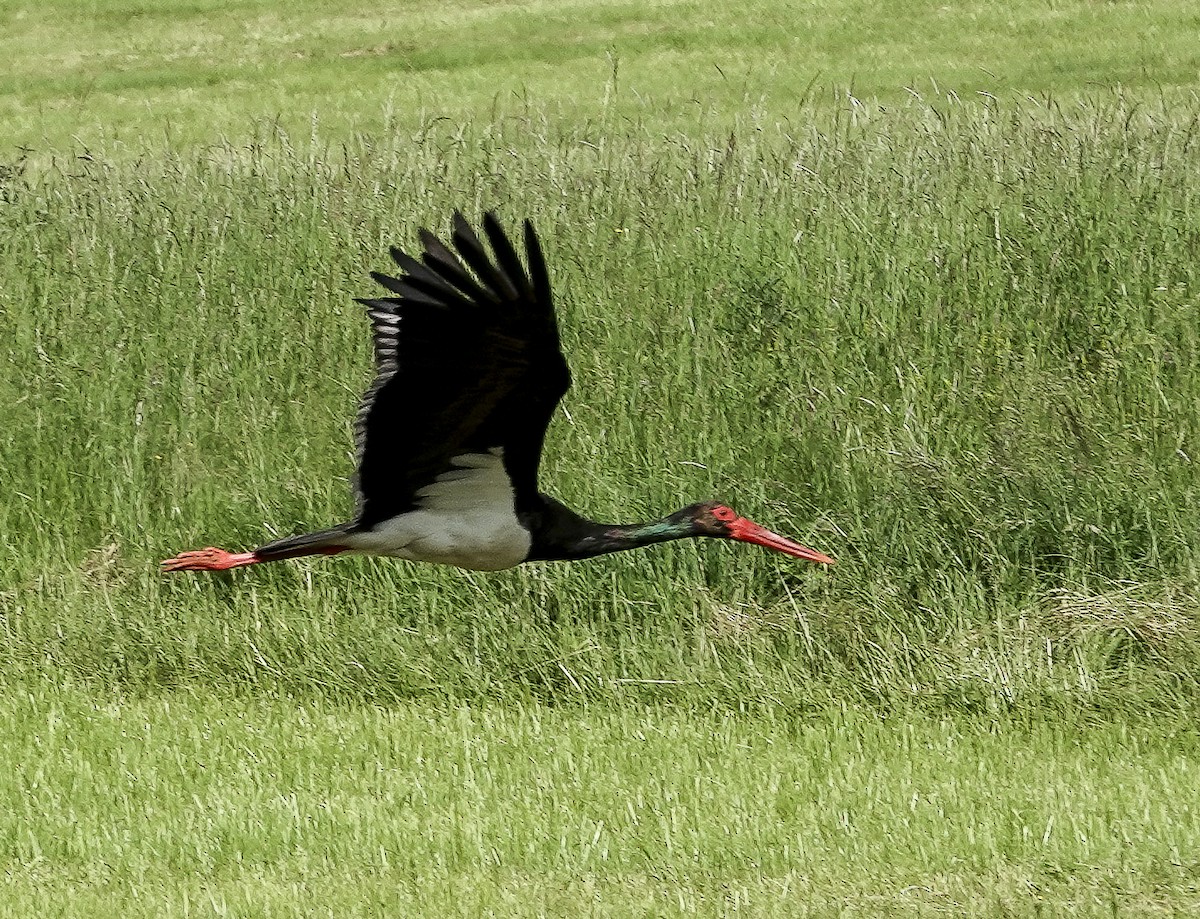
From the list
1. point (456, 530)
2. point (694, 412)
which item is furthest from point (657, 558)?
point (456, 530)

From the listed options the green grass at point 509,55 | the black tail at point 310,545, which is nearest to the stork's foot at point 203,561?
the black tail at point 310,545

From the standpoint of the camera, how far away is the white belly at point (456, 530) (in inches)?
203

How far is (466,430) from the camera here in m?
4.84

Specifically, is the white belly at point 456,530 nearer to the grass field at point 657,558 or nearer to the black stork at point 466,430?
the black stork at point 466,430

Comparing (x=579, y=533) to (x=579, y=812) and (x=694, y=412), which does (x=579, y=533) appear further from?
(x=694, y=412)

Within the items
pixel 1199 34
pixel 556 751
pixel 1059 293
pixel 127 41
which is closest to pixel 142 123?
pixel 127 41

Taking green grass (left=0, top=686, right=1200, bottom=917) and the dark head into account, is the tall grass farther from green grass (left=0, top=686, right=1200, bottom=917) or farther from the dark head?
the dark head

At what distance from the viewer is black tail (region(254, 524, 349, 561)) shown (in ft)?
16.7

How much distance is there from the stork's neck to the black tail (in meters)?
0.53

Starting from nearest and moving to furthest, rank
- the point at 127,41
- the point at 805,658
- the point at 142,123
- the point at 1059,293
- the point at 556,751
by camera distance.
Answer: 1. the point at 556,751
2. the point at 805,658
3. the point at 1059,293
4. the point at 142,123
5. the point at 127,41

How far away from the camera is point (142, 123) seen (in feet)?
67.9

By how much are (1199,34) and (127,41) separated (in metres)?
14.7

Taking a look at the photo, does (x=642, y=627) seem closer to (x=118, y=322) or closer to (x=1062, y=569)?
(x=1062, y=569)

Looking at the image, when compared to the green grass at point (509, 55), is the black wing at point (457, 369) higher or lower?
higher
